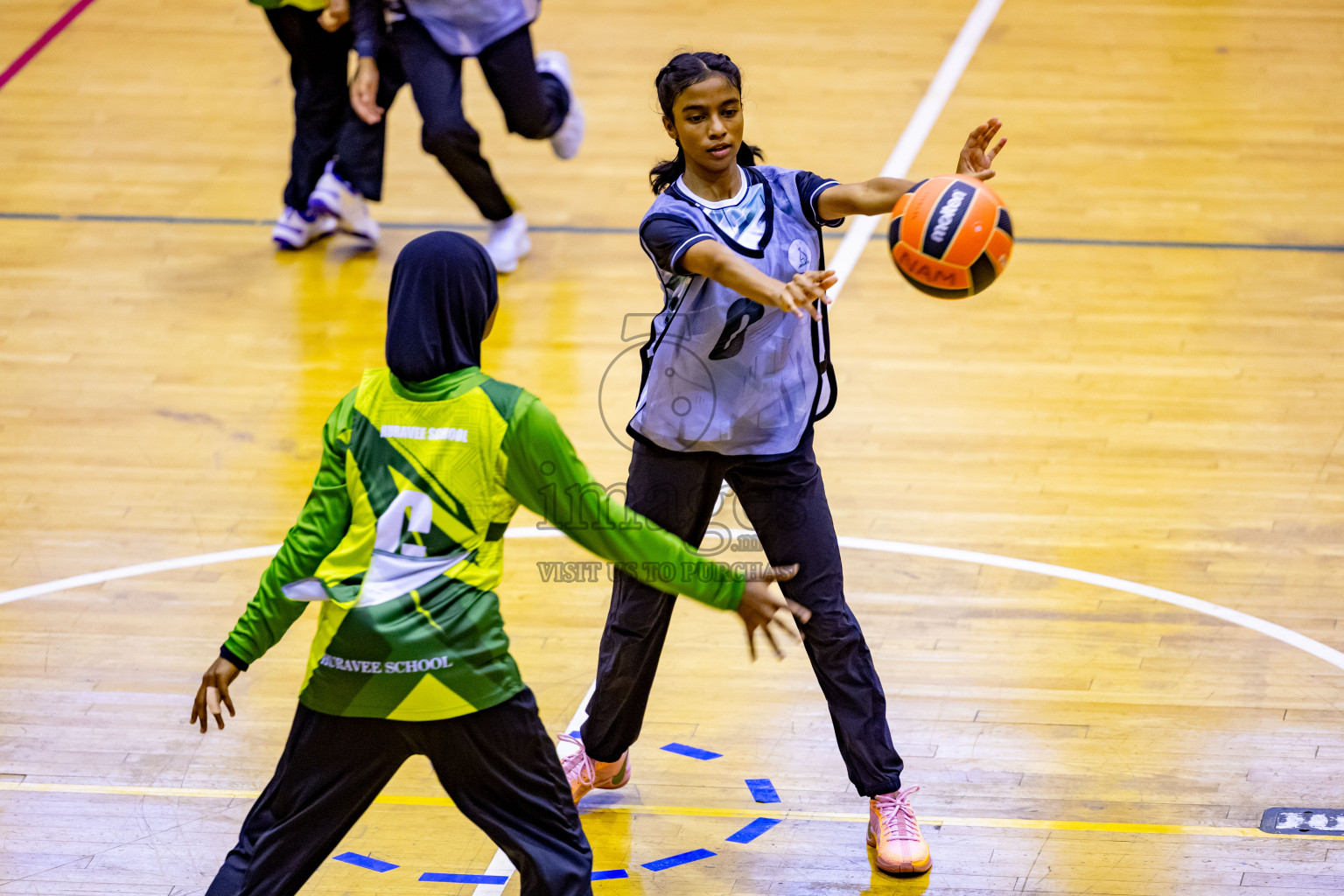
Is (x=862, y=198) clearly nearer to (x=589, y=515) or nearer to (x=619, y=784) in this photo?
(x=589, y=515)

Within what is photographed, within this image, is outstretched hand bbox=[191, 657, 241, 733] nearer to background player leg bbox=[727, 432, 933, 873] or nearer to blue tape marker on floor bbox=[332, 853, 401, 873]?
blue tape marker on floor bbox=[332, 853, 401, 873]

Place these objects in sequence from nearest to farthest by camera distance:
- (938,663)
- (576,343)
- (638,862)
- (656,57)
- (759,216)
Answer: (759,216) < (638,862) < (938,663) < (576,343) < (656,57)

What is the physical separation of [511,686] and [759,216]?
1.25 m

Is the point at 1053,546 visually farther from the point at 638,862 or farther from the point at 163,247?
the point at 163,247

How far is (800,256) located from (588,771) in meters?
Result: 1.43

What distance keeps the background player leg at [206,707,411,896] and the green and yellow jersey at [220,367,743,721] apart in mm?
50

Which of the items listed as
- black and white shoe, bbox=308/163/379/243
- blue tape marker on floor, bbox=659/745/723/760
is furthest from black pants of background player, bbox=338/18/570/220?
blue tape marker on floor, bbox=659/745/723/760

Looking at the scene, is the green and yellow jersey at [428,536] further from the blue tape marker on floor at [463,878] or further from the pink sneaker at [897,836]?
the pink sneaker at [897,836]

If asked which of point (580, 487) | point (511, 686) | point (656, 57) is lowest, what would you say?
point (656, 57)

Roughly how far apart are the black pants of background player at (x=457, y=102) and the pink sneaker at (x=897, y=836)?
4005mm

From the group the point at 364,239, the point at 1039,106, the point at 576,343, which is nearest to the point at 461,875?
the point at 576,343

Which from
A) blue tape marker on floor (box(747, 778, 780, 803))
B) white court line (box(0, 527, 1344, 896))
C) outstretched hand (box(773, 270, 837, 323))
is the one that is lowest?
white court line (box(0, 527, 1344, 896))

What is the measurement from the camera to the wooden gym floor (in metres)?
3.77

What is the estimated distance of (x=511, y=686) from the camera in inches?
109
